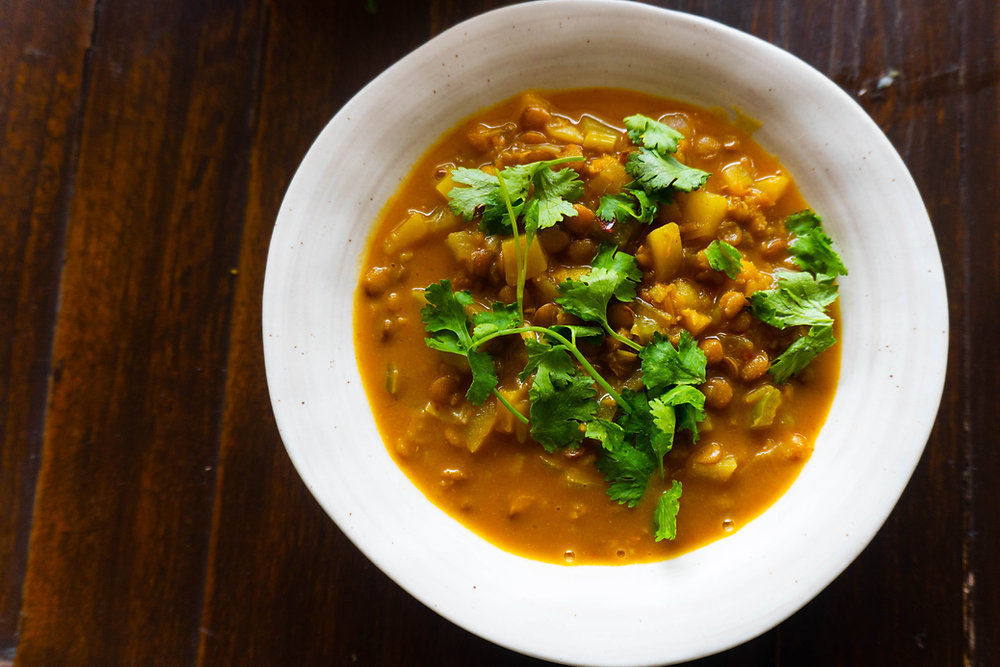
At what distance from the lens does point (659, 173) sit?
9.02 feet

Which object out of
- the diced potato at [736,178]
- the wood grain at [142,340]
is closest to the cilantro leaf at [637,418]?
the diced potato at [736,178]

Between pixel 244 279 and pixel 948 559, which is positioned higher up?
pixel 244 279

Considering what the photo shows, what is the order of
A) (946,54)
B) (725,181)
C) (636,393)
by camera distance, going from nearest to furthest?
(636,393) → (725,181) → (946,54)

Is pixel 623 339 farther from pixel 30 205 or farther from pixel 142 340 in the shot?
pixel 30 205

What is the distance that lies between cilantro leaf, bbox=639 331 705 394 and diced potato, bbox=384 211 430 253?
3.36ft

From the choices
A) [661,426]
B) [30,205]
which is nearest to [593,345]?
[661,426]

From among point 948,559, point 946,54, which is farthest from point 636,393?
point 946,54

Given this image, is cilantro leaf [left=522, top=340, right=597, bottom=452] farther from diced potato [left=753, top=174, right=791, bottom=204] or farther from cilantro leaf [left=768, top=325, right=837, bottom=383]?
diced potato [left=753, top=174, right=791, bottom=204]

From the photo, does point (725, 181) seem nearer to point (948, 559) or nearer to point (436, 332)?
point (436, 332)

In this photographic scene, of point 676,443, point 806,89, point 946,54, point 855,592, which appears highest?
point 946,54

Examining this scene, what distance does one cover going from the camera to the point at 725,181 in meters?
2.99

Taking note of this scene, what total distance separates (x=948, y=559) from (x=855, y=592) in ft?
1.39

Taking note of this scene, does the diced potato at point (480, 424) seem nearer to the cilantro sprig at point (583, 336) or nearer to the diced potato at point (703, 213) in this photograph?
the cilantro sprig at point (583, 336)

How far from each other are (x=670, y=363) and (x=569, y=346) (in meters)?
0.39
